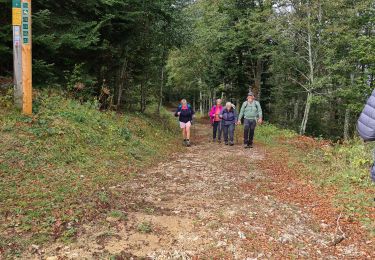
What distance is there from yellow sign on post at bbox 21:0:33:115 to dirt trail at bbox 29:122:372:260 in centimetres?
354

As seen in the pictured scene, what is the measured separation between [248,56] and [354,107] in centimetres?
887

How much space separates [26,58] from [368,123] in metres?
7.77

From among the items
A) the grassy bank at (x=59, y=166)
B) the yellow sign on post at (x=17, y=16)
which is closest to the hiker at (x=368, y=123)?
the grassy bank at (x=59, y=166)

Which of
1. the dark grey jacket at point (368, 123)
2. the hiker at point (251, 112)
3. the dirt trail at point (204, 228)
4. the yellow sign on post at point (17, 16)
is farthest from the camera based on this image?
the hiker at point (251, 112)

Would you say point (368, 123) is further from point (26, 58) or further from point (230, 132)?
point (230, 132)

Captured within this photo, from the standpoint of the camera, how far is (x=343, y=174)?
746cm

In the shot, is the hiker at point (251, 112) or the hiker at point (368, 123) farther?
the hiker at point (251, 112)

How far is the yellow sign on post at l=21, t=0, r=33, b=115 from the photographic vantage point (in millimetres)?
7941

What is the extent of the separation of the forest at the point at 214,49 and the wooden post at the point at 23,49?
4.65 feet

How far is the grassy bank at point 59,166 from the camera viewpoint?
15.4ft

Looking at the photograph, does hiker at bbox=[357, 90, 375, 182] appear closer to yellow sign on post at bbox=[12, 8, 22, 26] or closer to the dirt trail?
the dirt trail

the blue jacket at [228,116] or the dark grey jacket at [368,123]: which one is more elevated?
the dark grey jacket at [368,123]

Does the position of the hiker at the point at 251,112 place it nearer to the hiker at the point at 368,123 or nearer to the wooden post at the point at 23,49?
the wooden post at the point at 23,49

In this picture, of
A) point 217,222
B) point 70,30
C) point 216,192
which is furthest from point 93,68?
point 217,222
